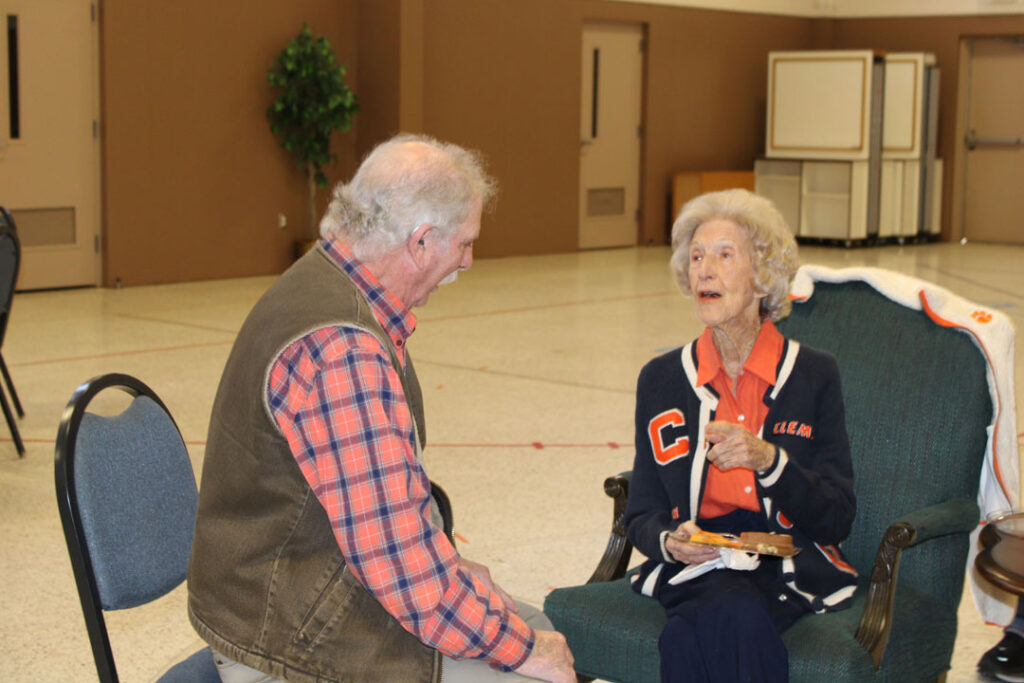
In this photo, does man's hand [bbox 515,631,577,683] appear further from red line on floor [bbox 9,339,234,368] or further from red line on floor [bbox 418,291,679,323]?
red line on floor [bbox 418,291,679,323]

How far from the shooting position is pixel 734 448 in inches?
88.2

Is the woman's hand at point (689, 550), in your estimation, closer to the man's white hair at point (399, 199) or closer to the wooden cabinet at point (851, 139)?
the man's white hair at point (399, 199)

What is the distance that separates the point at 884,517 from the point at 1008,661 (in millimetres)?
635

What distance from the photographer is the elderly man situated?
65.3 inches

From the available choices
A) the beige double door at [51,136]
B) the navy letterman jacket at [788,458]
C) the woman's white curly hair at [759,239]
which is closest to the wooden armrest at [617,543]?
the navy letterman jacket at [788,458]

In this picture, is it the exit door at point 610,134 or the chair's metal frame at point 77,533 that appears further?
the exit door at point 610,134

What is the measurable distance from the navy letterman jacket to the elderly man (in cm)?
61

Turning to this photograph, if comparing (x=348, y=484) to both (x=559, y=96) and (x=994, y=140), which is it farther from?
(x=994, y=140)

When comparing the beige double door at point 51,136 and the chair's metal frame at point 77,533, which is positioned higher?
the beige double door at point 51,136

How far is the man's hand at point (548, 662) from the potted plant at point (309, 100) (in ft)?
28.3

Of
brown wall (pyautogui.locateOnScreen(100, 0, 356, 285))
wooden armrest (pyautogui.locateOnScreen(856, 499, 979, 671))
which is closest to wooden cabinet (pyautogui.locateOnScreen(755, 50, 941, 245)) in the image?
brown wall (pyautogui.locateOnScreen(100, 0, 356, 285))

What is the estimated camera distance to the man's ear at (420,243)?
1812mm

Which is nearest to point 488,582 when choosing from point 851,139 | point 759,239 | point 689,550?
point 689,550

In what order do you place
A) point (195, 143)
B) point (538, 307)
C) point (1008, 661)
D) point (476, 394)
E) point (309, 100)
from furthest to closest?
point (309, 100)
point (195, 143)
point (538, 307)
point (476, 394)
point (1008, 661)
